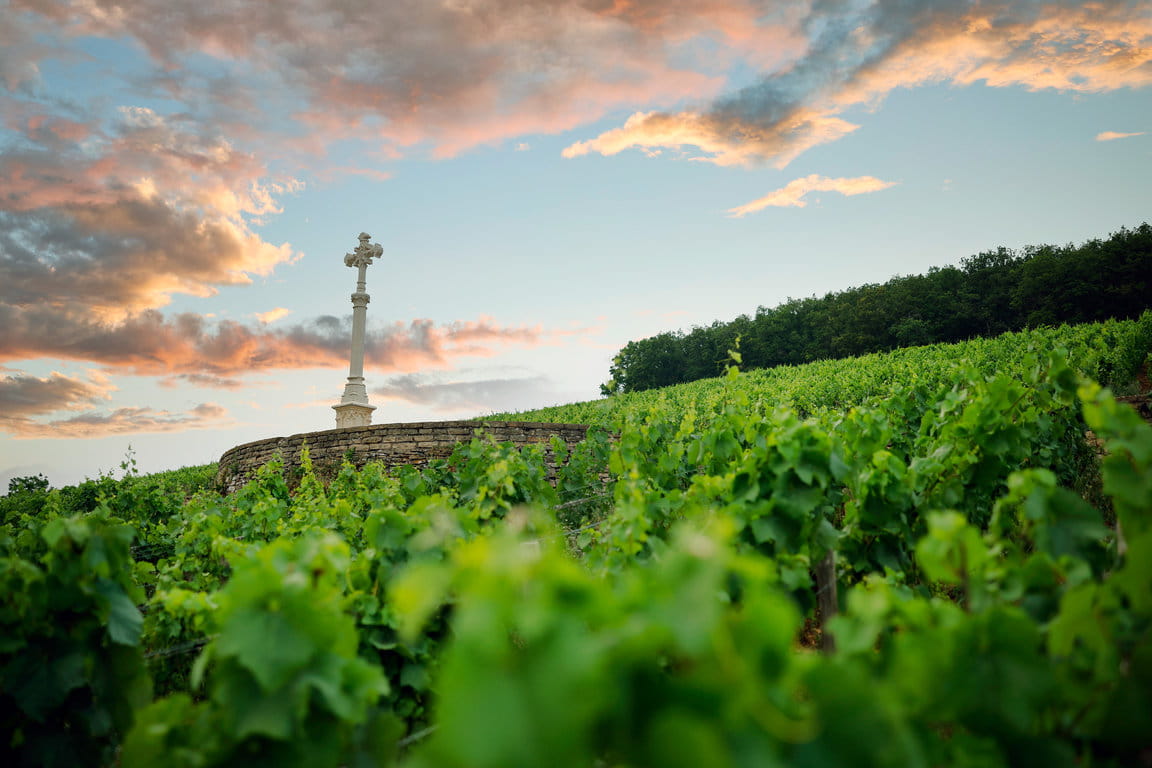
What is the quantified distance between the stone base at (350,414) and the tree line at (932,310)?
2145 cm

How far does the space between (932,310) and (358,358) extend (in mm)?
47382

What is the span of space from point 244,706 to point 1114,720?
1902mm

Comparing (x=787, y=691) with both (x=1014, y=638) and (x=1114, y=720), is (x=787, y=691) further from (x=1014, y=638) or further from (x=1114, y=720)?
(x=1114, y=720)

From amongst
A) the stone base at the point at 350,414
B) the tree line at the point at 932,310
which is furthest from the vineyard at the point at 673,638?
the tree line at the point at 932,310

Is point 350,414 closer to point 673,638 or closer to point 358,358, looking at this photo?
point 358,358

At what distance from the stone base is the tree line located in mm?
21447

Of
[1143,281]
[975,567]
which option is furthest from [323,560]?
[1143,281]

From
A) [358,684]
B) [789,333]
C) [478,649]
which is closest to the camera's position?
[478,649]

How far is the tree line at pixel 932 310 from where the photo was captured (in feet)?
133

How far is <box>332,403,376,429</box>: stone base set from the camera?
15219 millimetres

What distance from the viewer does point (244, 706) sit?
55.6 inches

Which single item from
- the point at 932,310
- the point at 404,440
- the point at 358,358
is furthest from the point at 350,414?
the point at 932,310

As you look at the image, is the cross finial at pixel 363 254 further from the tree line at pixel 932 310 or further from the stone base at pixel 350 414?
the tree line at pixel 932 310

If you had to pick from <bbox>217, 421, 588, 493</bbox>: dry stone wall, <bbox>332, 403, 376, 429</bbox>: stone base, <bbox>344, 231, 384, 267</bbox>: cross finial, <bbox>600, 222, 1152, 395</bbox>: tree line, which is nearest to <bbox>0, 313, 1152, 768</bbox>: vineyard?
<bbox>217, 421, 588, 493</bbox>: dry stone wall
